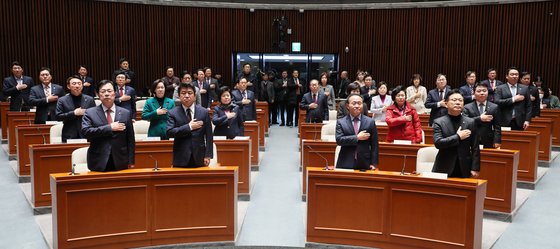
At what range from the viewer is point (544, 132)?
8.13 m

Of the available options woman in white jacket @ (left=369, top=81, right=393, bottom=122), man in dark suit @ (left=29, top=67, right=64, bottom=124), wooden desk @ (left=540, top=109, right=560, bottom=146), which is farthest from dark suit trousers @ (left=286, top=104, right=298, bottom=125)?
man in dark suit @ (left=29, top=67, right=64, bottom=124)

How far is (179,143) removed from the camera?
15.9 ft

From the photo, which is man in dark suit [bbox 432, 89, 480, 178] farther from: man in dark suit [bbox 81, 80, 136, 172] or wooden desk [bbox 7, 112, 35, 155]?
wooden desk [bbox 7, 112, 35, 155]

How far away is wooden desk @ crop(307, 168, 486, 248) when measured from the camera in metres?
4.04

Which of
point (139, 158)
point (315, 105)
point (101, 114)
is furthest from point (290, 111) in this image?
point (101, 114)

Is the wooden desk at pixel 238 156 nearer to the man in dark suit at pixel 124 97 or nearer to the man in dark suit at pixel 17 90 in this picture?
the man in dark suit at pixel 124 97

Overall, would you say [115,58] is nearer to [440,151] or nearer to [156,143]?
[156,143]

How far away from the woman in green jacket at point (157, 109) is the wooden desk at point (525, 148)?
15.2 ft

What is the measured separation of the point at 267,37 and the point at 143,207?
35.9 feet

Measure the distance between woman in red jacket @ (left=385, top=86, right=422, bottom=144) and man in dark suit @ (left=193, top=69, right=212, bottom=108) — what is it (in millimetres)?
4746

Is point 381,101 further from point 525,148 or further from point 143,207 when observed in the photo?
point 143,207

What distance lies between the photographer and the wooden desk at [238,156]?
20.9 feet

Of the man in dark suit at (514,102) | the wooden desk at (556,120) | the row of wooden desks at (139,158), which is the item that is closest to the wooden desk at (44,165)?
the row of wooden desks at (139,158)

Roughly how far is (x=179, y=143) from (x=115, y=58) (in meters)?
9.52
